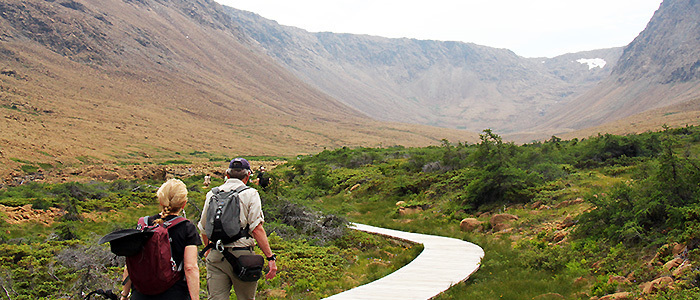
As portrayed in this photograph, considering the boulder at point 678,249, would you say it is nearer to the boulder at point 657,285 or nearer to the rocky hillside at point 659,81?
the boulder at point 657,285

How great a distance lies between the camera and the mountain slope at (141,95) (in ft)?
210

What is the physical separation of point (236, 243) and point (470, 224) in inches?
419

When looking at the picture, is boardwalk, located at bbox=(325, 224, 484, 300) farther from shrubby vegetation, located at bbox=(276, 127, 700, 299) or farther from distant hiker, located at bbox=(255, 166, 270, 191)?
distant hiker, located at bbox=(255, 166, 270, 191)

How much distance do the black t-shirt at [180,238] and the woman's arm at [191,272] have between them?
2.3 inches

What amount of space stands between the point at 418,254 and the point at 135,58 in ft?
404

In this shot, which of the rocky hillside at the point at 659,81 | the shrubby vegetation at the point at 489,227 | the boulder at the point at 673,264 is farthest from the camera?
the rocky hillside at the point at 659,81

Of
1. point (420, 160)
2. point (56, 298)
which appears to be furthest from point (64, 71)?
point (56, 298)

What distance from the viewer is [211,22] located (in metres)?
189

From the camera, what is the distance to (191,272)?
14.6ft

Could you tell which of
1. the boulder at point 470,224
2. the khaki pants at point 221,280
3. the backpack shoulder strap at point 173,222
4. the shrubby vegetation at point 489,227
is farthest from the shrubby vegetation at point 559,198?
the backpack shoulder strap at point 173,222

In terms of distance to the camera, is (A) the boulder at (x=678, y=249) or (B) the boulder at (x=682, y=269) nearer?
(B) the boulder at (x=682, y=269)

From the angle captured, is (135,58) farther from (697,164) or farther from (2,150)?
(697,164)

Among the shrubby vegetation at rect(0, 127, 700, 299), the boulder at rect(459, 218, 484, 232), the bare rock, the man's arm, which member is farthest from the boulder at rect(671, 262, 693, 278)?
the boulder at rect(459, 218, 484, 232)

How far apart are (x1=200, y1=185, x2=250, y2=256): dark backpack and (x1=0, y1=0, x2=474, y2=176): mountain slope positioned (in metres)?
41.3
